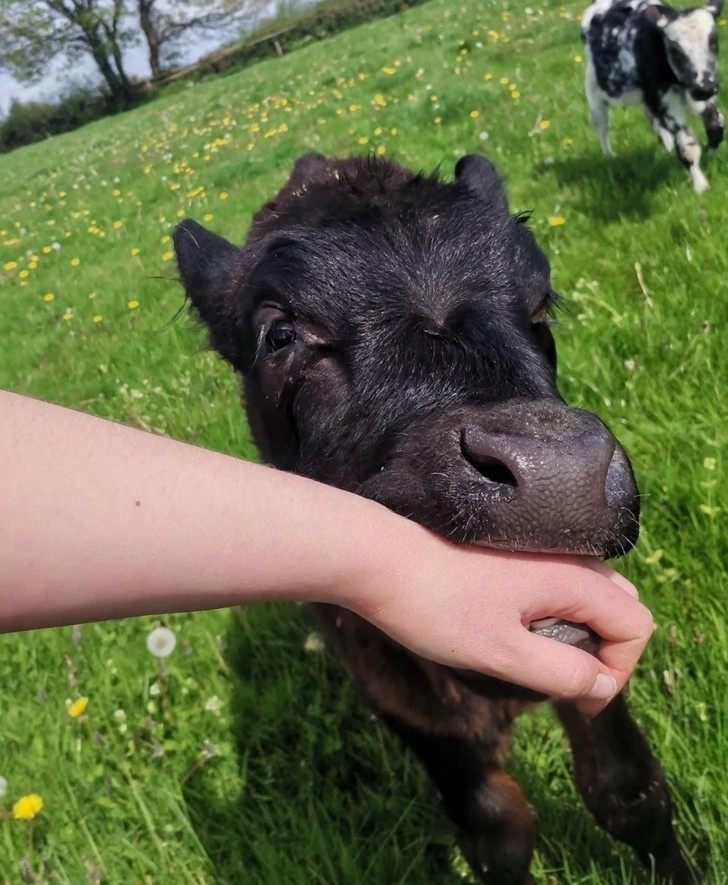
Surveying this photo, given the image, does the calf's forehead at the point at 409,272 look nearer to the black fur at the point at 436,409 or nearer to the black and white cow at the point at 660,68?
the black fur at the point at 436,409

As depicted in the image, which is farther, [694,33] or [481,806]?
[694,33]

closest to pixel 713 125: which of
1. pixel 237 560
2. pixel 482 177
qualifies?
pixel 482 177

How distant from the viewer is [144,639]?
3387 mm

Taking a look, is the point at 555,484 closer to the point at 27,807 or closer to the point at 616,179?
the point at 27,807

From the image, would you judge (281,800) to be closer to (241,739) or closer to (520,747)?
(241,739)

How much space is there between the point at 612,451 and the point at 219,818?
2.10 m

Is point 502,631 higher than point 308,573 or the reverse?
the reverse

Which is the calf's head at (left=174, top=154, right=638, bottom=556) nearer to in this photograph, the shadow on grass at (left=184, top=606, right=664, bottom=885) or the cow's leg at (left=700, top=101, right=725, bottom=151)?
the shadow on grass at (left=184, top=606, right=664, bottom=885)

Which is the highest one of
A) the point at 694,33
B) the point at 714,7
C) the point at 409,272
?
the point at 714,7

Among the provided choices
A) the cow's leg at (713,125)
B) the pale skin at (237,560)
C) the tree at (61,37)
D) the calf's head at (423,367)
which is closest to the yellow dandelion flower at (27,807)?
the calf's head at (423,367)

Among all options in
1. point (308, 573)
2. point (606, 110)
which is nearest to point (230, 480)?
point (308, 573)

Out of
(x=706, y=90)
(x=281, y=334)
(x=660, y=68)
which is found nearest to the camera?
(x=281, y=334)

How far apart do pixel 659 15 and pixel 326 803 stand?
6.24 meters

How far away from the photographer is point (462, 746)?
2199 millimetres
